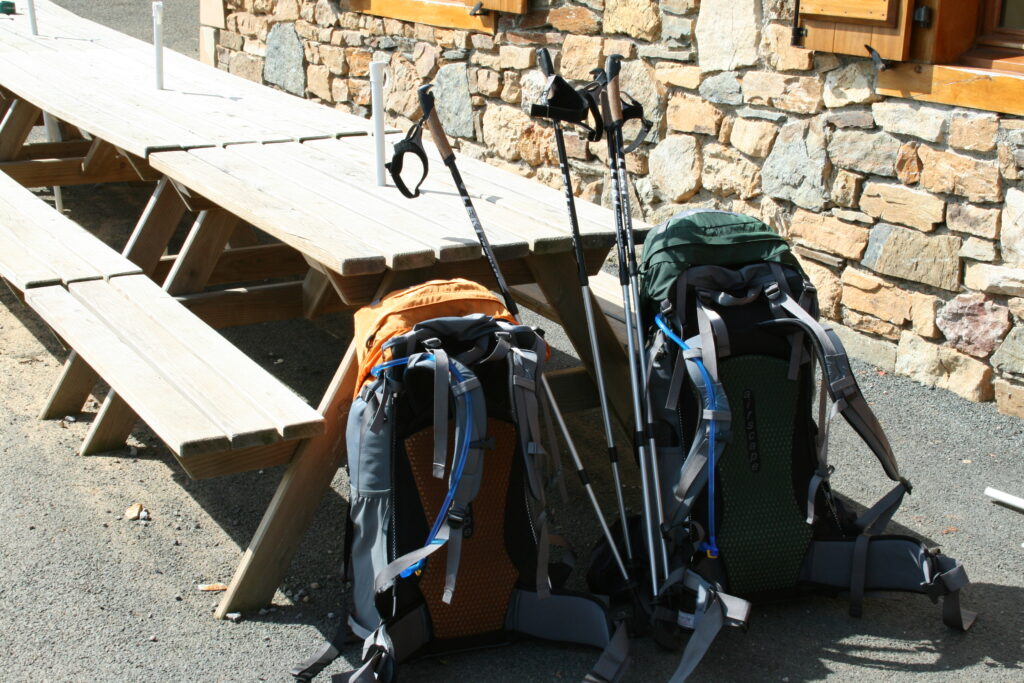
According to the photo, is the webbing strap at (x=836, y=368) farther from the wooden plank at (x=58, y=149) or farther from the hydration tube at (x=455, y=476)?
the wooden plank at (x=58, y=149)

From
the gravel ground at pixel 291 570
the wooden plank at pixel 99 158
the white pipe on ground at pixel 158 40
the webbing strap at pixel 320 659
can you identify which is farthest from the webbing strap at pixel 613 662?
the wooden plank at pixel 99 158

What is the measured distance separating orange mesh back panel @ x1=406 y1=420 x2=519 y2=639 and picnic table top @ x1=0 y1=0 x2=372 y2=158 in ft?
5.95

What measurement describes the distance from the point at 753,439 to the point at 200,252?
85.8 inches

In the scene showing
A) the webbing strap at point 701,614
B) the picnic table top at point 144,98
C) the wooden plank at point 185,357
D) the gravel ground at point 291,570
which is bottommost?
the gravel ground at point 291,570

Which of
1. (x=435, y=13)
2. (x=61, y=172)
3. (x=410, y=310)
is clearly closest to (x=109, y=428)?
(x=410, y=310)

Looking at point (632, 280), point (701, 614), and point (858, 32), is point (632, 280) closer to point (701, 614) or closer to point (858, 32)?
point (701, 614)

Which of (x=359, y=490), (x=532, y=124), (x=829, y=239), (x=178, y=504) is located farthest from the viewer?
(x=532, y=124)

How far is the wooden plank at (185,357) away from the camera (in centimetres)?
253

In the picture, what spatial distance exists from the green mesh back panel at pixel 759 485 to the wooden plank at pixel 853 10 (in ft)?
5.67

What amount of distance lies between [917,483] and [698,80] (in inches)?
79.5

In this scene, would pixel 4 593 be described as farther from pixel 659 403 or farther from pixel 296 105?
pixel 296 105

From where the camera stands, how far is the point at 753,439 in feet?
9.15

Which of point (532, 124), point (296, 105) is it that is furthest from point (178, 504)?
point (532, 124)

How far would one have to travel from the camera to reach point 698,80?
481 centimetres
